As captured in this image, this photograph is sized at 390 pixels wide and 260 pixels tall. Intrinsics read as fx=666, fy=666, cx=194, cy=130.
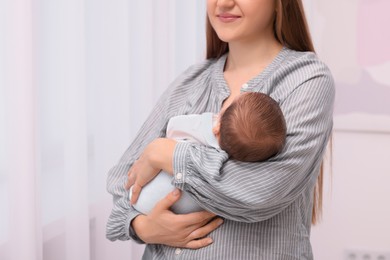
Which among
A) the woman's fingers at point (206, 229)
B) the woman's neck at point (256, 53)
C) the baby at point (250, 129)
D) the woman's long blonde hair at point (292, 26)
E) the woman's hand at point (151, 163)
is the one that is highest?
the woman's long blonde hair at point (292, 26)

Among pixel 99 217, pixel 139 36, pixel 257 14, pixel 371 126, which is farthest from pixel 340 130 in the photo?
pixel 257 14

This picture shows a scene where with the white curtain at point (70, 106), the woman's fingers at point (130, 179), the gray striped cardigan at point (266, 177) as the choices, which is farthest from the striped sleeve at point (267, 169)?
the white curtain at point (70, 106)

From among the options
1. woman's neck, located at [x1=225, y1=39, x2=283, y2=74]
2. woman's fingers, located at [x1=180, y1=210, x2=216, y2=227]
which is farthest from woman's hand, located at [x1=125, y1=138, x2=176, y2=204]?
woman's neck, located at [x1=225, y1=39, x2=283, y2=74]

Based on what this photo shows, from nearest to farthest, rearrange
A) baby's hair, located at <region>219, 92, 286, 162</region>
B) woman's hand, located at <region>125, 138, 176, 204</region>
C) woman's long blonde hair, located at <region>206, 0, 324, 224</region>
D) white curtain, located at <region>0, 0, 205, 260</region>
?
baby's hair, located at <region>219, 92, 286, 162</region>
woman's hand, located at <region>125, 138, 176, 204</region>
woman's long blonde hair, located at <region>206, 0, 324, 224</region>
white curtain, located at <region>0, 0, 205, 260</region>

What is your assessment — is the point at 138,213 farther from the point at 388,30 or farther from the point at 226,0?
the point at 388,30

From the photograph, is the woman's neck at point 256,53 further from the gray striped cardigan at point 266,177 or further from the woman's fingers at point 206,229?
→ the woman's fingers at point 206,229

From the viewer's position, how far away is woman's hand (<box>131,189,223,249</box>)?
144 cm

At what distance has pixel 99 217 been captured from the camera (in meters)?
2.22

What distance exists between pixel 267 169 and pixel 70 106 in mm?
818

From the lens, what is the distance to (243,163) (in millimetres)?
1351

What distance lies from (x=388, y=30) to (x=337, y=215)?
0.87m

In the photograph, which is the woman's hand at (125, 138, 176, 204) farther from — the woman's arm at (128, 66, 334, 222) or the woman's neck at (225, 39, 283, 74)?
the woman's neck at (225, 39, 283, 74)

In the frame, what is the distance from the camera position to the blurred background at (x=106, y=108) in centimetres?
173

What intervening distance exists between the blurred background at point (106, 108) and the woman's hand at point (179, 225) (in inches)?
17.8
